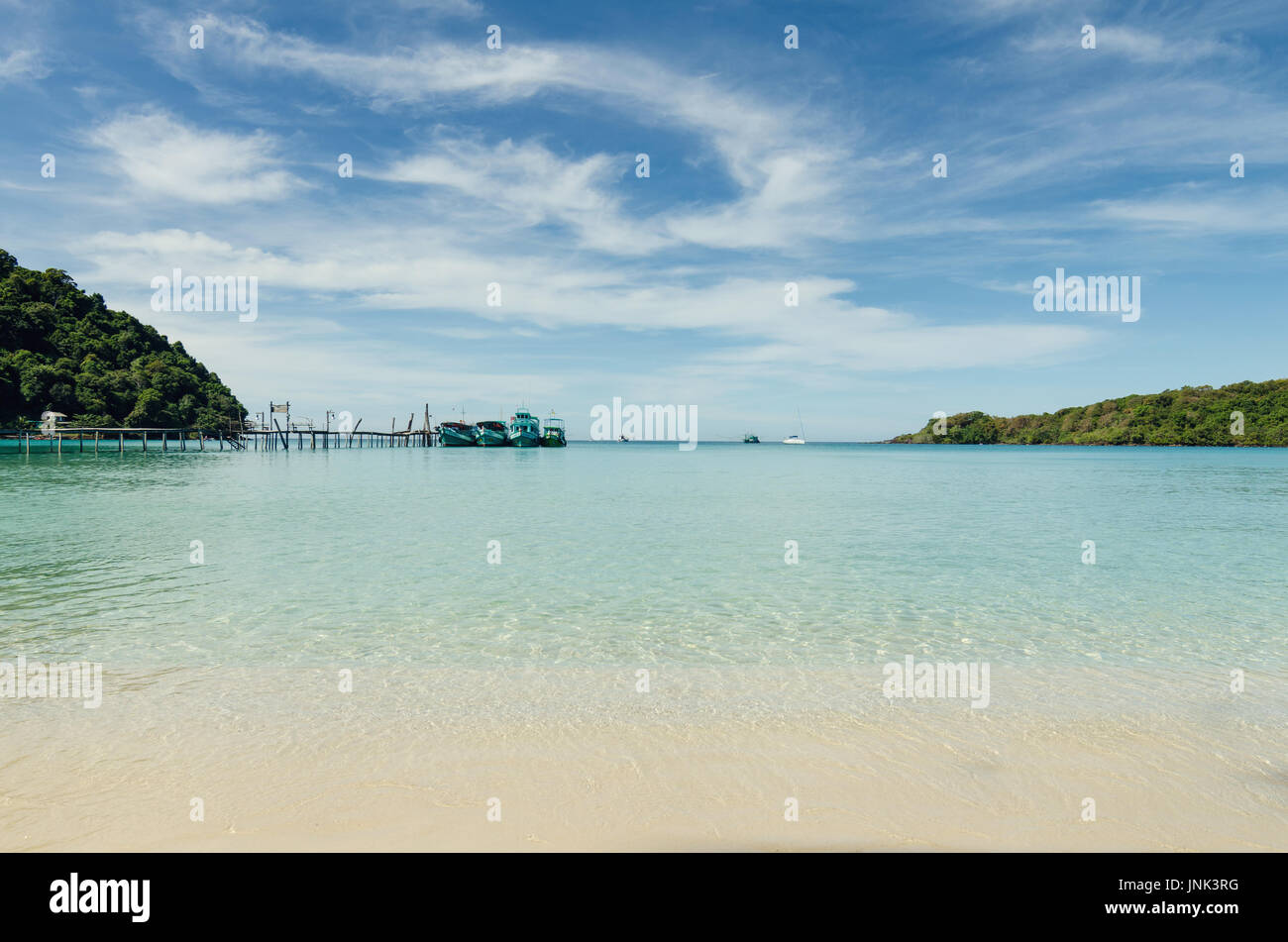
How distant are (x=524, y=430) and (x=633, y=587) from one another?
12310cm

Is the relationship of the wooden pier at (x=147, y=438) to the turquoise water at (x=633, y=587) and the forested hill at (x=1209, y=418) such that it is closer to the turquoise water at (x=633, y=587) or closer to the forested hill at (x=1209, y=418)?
the turquoise water at (x=633, y=587)

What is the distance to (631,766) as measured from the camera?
5312 millimetres

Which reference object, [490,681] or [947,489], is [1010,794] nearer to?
[490,681]

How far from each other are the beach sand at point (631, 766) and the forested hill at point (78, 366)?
5253 inches

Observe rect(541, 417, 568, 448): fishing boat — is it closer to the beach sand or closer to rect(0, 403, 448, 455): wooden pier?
rect(0, 403, 448, 455): wooden pier

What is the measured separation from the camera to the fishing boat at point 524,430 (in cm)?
13175

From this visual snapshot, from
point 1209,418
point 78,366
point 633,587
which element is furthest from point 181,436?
point 1209,418

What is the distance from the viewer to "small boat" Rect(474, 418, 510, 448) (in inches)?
5290

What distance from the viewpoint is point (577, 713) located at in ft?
21.4

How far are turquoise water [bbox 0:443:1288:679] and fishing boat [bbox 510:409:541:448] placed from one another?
105 m
